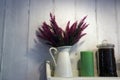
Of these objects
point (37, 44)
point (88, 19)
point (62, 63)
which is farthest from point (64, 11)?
point (62, 63)

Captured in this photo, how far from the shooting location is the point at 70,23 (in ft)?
4.17

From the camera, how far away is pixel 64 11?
129cm

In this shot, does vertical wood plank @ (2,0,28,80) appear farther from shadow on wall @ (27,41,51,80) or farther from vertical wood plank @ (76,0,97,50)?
vertical wood plank @ (76,0,97,50)

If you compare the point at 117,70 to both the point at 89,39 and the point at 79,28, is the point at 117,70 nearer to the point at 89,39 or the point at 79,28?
the point at 89,39

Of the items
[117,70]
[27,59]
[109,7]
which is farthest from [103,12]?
[27,59]

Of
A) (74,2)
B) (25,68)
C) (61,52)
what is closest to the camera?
(61,52)

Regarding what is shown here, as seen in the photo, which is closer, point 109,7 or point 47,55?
point 47,55

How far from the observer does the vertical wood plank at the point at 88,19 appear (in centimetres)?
125

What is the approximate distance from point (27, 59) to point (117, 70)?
0.62m

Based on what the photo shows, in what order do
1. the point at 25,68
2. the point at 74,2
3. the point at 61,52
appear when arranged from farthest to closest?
the point at 74,2, the point at 25,68, the point at 61,52

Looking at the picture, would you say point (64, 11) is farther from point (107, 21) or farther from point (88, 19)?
point (107, 21)

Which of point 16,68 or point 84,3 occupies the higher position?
point 84,3

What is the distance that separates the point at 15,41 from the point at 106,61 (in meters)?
0.63

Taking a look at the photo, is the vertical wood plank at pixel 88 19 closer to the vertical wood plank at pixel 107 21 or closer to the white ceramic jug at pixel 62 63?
the vertical wood plank at pixel 107 21
